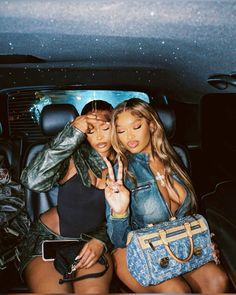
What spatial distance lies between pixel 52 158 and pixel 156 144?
50 centimetres

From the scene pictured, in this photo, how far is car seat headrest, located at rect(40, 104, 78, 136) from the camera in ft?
6.93

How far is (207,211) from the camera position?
6.59 feet

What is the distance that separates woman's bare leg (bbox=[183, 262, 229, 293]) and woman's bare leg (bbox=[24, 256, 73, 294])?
0.52 m

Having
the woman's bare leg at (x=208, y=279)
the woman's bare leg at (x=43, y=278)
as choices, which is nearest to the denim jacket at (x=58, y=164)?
the woman's bare leg at (x=43, y=278)

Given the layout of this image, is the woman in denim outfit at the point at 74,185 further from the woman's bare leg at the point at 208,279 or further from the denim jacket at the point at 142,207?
the woman's bare leg at the point at 208,279

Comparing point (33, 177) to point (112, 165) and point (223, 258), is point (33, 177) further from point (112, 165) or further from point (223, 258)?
point (223, 258)

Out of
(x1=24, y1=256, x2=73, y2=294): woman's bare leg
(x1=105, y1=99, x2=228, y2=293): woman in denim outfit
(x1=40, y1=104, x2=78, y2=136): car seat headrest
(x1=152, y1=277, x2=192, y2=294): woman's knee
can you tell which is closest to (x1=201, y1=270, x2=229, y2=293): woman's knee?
(x1=105, y1=99, x2=228, y2=293): woman in denim outfit

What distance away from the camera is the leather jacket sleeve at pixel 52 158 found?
1923 millimetres

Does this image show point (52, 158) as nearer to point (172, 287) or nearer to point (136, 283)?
point (136, 283)

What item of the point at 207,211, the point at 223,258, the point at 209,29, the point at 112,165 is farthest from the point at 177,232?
the point at 209,29

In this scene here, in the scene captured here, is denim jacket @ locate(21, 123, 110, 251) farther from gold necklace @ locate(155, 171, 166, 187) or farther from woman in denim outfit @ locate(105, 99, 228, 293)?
gold necklace @ locate(155, 171, 166, 187)

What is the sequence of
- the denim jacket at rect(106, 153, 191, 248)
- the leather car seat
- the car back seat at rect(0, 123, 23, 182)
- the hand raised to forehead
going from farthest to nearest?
the car back seat at rect(0, 123, 23, 182) < the hand raised to forehead < the denim jacket at rect(106, 153, 191, 248) < the leather car seat

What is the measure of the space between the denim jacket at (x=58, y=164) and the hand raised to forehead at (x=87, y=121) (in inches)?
0.9

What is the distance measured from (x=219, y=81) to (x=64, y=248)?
1.01 metres
